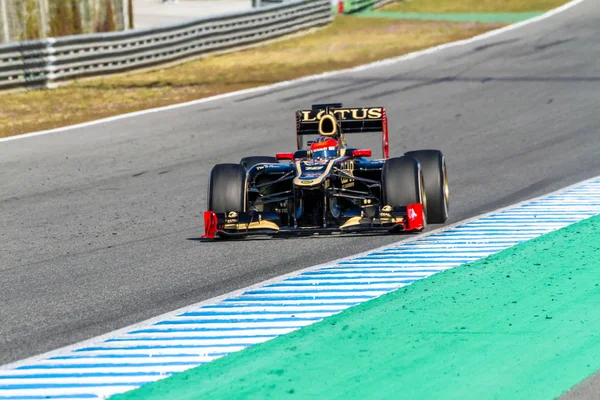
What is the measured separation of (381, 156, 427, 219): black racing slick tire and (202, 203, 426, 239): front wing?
11 centimetres

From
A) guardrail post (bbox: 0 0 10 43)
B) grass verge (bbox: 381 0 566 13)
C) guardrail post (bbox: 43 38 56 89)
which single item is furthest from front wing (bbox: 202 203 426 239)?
grass verge (bbox: 381 0 566 13)

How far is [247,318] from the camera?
739cm

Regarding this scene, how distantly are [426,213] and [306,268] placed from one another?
95.1 inches

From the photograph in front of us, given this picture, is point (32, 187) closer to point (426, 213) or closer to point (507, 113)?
point (426, 213)

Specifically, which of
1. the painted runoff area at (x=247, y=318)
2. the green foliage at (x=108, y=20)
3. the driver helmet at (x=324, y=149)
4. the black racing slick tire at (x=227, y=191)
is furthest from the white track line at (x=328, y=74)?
the painted runoff area at (x=247, y=318)

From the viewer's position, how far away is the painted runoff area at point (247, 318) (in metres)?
6.14

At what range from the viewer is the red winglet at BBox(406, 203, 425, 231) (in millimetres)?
10297

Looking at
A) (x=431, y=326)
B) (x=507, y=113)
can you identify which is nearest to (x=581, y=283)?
(x=431, y=326)

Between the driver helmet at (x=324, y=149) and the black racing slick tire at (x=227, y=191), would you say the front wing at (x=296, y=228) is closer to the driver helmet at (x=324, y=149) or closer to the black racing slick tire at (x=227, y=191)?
the black racing slick tire at (x=227, y=191)

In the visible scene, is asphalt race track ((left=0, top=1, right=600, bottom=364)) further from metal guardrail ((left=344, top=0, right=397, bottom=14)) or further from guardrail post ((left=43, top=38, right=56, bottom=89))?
metal guardrail ((left=344, top=0, right=397, bottom=14))

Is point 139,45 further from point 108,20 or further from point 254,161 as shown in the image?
point 254,161

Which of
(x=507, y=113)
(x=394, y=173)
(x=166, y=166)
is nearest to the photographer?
(x=394, y=173)

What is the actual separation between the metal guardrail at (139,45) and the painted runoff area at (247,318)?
14.0m

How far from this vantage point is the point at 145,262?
957 centimetres
